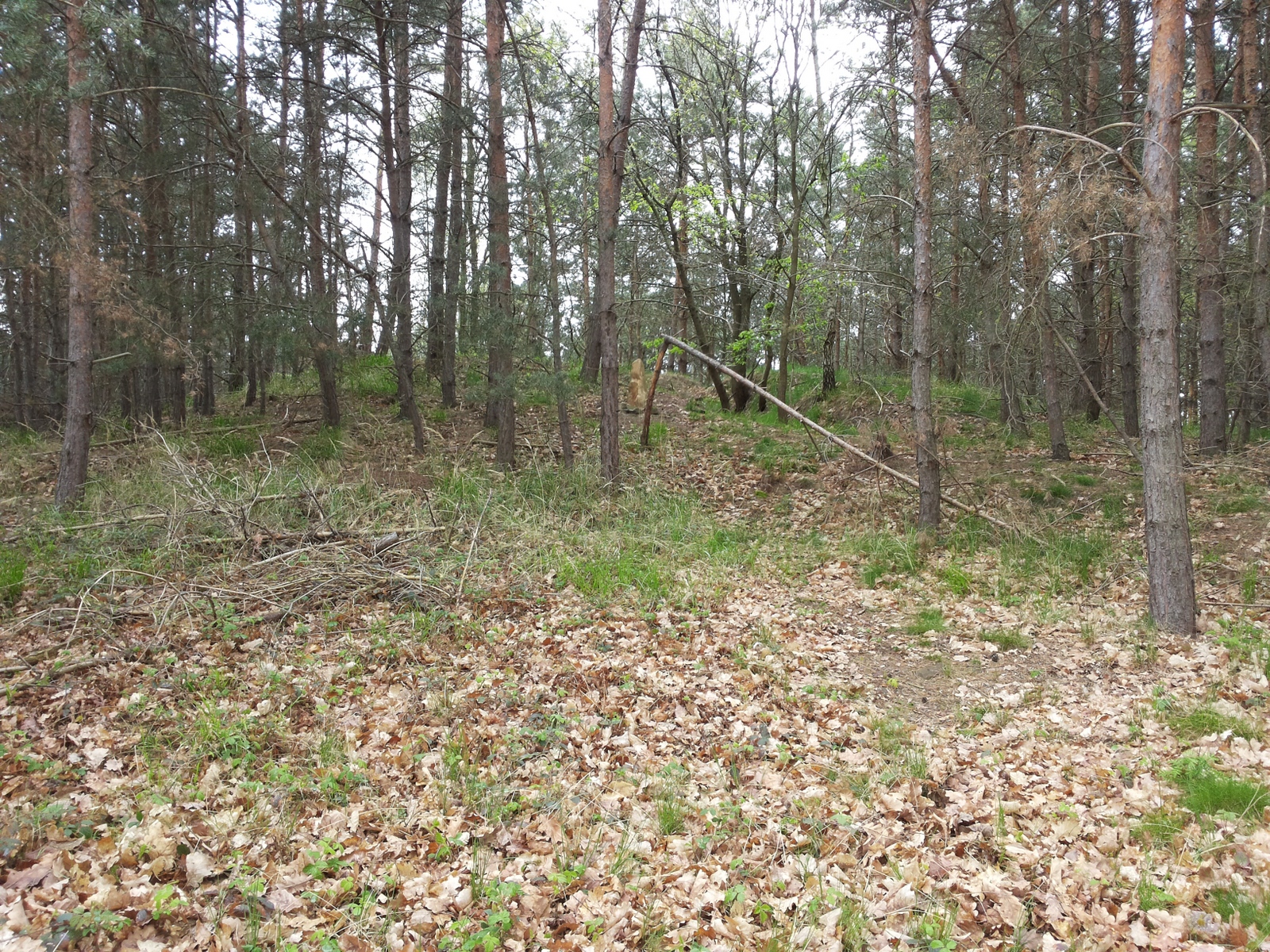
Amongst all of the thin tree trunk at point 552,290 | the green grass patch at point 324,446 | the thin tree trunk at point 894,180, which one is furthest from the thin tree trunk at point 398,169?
the thin tree trunk at point 894,180

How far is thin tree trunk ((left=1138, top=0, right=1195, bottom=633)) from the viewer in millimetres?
5742

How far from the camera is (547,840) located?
4066 millimetres

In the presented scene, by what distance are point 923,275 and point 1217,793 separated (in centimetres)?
622

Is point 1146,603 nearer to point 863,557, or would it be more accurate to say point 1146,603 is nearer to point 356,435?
point 863,557

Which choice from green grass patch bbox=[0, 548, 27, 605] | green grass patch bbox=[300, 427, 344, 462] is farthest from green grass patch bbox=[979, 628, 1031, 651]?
green grass patch bbox=[300, 427, 344, 462]

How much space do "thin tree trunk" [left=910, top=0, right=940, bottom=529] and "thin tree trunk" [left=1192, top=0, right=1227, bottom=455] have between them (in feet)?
9.80

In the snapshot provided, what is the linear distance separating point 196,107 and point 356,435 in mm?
6052

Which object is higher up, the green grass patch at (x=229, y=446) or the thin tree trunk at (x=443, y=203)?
the thin tree trunk at (x=443, y=203)

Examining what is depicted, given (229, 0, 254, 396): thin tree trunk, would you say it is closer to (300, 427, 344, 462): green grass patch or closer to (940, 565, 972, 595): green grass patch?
(300, 427, 344, 462): green grass patch

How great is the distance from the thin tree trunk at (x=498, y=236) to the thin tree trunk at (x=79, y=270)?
16.7 feet

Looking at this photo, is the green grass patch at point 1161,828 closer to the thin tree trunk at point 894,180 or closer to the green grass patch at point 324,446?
the thin tree trunk at point 894,180

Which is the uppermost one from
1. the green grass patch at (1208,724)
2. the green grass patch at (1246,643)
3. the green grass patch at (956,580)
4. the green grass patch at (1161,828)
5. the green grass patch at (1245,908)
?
the green grass patch at (956,580)

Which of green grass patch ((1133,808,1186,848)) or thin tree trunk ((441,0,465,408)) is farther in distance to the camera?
thin tree trunk ((441,0,465,408))

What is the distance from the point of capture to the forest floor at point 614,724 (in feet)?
11.3
